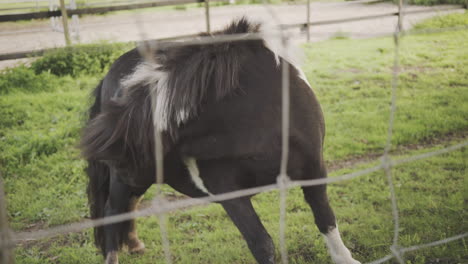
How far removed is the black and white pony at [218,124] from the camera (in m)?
1.84

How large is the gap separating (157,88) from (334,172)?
6.60 ft

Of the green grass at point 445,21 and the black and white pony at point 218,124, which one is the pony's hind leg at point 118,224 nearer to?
the black and white pony at point 218,124

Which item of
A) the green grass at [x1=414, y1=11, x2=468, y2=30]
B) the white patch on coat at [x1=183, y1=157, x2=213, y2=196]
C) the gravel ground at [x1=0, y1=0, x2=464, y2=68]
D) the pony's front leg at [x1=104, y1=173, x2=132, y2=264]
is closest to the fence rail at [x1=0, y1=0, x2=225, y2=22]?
the gravel ground at [x1=0, y1=0, x2=464, y2=68]

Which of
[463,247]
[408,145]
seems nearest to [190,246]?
[463,247]

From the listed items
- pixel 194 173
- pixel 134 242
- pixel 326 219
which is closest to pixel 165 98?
pixel 194 173

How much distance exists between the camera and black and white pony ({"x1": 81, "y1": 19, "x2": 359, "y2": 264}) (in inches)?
72.4

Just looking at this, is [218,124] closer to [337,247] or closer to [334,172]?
[337,247]

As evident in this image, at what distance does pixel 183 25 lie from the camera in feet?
31.9

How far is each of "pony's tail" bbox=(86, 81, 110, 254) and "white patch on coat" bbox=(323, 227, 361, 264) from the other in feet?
4.28

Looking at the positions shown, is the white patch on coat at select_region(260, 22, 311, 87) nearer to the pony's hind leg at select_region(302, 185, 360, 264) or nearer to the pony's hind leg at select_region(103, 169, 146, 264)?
the pony's hind leg at select_region(302, 185, 360, 264)

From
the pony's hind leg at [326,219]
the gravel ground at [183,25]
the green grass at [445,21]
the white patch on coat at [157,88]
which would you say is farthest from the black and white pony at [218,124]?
the green grass at [445,21]

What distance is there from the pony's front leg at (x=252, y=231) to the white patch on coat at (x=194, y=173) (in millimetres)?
151

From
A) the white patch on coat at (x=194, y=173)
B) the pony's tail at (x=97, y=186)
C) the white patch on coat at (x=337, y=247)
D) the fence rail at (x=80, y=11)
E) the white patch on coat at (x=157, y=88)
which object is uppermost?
the fence rail at (x=80, y=11)

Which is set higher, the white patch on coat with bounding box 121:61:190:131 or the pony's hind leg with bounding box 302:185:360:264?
the white patch on coat with bounding box 121:61:190:131
